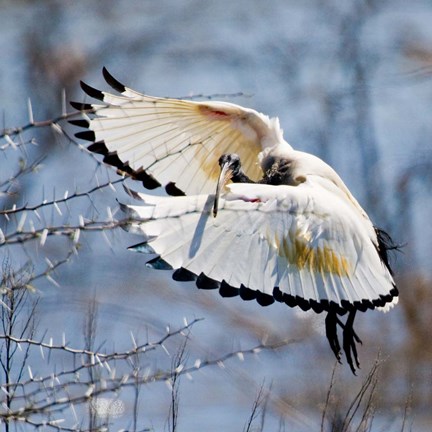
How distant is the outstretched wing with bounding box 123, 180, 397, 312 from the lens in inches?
238

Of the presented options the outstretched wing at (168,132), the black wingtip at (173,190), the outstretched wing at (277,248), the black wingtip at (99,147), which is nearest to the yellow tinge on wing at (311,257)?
the outstretched wing at (277,248)

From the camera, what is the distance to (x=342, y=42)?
527 inches

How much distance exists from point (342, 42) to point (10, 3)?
302 cm

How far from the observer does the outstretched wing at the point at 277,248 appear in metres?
6.05

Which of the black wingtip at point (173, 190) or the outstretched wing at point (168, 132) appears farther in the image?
the black wingtip at point (173, 190)

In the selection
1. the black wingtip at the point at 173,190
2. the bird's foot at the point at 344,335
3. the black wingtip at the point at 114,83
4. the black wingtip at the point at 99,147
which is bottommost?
the bird's foot at the point at 344,335

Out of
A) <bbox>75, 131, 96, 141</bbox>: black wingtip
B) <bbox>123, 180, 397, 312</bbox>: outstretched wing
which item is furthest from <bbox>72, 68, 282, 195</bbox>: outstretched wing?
<bbox>123, 180, 397, 312</bbox>: outstretched wing

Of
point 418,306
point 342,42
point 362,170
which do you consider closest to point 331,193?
point 418,306

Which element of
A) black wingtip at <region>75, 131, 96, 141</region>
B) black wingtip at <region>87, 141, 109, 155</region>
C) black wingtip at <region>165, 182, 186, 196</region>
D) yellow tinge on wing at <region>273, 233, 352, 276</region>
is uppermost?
black wingtip at <region>75, 131, 96, 141</region>

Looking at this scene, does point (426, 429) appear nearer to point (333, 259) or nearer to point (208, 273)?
point (333, 259)

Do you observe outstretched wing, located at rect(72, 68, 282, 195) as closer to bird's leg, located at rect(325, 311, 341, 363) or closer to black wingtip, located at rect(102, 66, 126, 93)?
black wingtip, located at rect(102, 66, 126, 93)

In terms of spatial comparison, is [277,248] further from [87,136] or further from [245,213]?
[87,136]

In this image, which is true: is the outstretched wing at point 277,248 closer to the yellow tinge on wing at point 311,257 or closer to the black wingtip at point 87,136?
the yellow tinge on wing at point 311,257

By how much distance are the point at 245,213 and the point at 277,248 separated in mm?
218
